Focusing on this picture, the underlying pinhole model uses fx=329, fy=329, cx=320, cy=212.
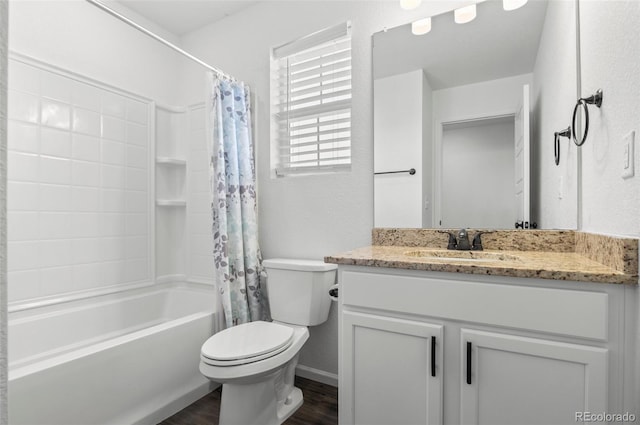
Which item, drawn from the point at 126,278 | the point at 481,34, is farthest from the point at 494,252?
the point at 126,278

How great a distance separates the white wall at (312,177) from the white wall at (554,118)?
1.71 ft

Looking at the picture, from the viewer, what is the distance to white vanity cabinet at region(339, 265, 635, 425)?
92 cm

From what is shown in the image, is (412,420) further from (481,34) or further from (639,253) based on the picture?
(481,34)

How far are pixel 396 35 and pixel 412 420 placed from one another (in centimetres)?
186

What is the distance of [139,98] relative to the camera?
2.50m

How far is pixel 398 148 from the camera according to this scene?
1.84m

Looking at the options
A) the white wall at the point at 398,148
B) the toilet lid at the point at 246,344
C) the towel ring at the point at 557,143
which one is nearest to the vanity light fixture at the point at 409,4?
the white wall at the point at 398,148

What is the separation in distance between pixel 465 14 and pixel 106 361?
7.82 feet

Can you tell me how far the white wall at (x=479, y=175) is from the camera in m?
1.60

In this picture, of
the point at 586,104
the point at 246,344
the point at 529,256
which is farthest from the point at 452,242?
the point at 246,344

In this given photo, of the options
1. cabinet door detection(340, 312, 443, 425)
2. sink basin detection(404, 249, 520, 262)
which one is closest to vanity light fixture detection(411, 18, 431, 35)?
sink basin detection(404, 249, 520, 262)

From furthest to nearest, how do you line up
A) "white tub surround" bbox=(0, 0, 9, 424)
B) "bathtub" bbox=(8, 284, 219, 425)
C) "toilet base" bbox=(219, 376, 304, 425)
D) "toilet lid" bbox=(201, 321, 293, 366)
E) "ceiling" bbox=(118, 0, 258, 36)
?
"ceiling" bbox=(118, 0, 258, 36), "toilet base" bbox=(219, 376, 304, 425), "toilet lid" bbox=(201, 321, 293, 366), "bathtub" bbox=(8, 284, 219, 425), "white tub surround" bbox=(0, 0, 9, 424)

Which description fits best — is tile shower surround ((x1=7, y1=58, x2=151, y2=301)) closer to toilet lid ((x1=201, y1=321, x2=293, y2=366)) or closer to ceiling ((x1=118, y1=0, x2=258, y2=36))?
ceiling ((x1=118, y1=0, x2=258, y2=36))

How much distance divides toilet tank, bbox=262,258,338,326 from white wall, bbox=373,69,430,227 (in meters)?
0.44
